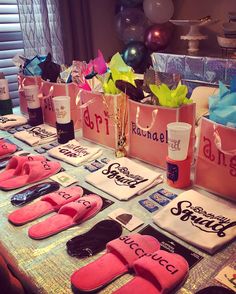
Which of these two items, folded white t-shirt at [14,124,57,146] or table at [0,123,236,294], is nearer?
table at [0,123,236,294]

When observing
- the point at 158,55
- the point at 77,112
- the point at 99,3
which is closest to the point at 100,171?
the point at 77,112

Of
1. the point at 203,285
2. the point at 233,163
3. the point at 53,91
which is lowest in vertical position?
the point at 203,285

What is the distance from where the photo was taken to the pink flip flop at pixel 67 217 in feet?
2.63

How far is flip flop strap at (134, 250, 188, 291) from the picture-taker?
0.61 meters

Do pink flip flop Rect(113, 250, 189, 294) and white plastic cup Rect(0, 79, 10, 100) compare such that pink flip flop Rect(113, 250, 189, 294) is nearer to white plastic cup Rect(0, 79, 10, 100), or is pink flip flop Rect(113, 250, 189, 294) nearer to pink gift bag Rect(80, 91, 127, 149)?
pink gift bag Rect(80, 91, 127, 149)

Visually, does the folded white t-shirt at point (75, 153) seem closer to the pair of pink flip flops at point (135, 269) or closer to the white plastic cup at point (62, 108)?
the white plastic cup at point (62, 108)

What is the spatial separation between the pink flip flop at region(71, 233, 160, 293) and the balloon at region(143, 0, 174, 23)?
3211 millimetres

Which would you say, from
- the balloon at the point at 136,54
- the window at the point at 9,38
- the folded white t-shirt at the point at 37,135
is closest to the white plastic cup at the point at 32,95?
the folded white t-shirt at the point at 37,135

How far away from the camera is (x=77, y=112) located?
156 centimetres

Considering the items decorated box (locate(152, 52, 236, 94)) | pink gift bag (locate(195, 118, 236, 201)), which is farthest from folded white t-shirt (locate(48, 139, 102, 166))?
decorated box (locate(152, 52, 236, 94))

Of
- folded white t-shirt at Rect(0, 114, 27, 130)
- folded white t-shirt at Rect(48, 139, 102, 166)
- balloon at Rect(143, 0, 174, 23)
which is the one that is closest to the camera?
folded white t-shirt at Rect(48, 139, 102, 166)

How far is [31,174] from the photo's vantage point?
1069mm

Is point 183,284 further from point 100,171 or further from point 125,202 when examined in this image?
point 100,171

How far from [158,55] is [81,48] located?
37.4 inches
